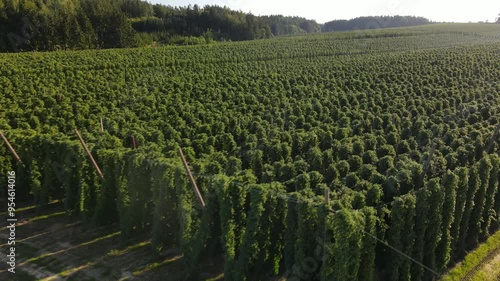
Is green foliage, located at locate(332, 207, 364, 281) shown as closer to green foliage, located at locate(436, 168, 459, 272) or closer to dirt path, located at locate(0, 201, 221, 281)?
green foliage, located at locate(436, 168, 459, 272)

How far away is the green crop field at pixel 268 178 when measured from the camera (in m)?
11.0

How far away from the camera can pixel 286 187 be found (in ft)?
43.3

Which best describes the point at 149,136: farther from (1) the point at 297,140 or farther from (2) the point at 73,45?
(2) the point at 73,45

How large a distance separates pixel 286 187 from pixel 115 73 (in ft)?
102

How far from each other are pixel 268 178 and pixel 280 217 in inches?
95.5

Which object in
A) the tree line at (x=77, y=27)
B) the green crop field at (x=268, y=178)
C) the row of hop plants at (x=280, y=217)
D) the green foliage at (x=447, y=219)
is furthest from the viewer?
the tree line at (x=77, y=27)

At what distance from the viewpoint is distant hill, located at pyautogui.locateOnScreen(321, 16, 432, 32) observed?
567 feet

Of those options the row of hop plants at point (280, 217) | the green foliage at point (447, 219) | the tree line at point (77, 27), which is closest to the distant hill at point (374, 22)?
the tree line at point (77, 27)

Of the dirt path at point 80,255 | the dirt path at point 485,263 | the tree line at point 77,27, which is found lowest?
the dirt path at point 485,263

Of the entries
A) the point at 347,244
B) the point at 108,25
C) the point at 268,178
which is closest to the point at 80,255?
the point at 268,178

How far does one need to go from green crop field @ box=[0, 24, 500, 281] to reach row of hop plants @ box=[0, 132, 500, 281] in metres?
0.04

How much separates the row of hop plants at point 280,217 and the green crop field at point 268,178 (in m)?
0.04

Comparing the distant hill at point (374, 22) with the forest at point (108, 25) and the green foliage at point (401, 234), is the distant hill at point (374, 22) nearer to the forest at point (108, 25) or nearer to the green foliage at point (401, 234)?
the forest at point (108, 25)

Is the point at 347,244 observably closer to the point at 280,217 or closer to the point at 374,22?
the point at 280,217
